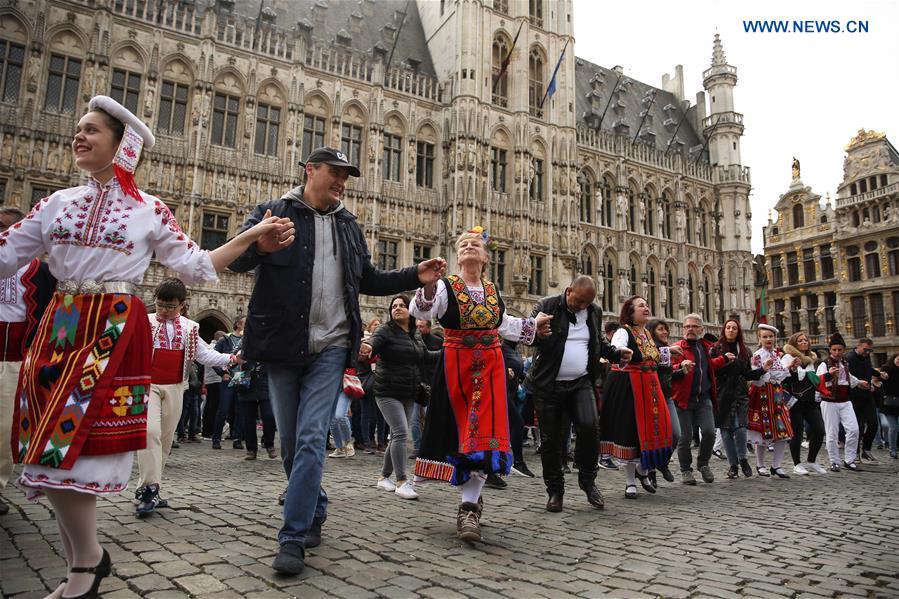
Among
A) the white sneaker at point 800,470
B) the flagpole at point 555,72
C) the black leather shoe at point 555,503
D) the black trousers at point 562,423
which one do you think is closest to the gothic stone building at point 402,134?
the flagpole at point 555,72

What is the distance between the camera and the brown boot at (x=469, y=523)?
369 cm

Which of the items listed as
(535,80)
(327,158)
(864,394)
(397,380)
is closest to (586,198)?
(535,80)

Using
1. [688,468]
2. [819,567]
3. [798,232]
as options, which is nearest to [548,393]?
[819,567]

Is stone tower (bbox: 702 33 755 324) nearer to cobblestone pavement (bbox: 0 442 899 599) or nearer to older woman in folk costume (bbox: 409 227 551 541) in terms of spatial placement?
cobblestone pavement (bbox: 0 442 899 599)

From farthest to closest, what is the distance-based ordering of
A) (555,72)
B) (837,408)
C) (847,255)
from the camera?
(847,255) < (555,72) < (837,408)

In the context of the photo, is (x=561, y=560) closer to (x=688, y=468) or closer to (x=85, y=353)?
(x=85, y=353)

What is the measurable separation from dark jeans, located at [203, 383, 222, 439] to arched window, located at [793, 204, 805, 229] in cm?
4315

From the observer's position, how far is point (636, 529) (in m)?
4.37

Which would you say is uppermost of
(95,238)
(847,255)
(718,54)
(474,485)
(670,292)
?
(718,54)

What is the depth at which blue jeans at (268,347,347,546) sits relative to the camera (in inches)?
121

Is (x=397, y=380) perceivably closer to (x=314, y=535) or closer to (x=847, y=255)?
(x=314, y=535)

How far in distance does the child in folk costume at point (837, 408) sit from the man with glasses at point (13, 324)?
10.1 m

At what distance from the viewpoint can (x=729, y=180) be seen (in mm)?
35750

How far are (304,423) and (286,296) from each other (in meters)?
0.72
